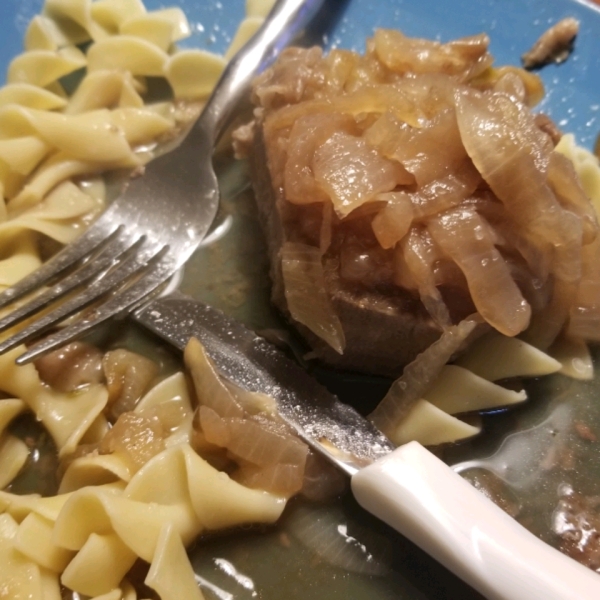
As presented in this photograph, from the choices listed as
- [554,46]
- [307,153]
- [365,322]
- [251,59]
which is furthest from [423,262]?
[554,46]

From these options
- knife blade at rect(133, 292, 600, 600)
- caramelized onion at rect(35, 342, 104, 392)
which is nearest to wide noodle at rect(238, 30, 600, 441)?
knife blade at rect(133, 292, 600, 600)

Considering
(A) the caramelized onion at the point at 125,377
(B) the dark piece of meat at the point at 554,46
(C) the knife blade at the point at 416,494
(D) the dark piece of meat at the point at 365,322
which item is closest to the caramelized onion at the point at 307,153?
(D) the dark piece of meat at the point at 365,322

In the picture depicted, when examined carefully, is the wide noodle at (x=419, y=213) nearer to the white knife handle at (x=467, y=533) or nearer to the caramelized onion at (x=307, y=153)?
the caramelized onion at (x=307, y=153)

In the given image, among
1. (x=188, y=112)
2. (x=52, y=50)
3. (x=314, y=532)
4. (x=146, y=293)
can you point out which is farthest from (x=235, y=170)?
(x=314, y=532)

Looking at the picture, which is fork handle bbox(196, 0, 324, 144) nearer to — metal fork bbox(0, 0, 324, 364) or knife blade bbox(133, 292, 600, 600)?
metal fork bbox(0, 0, 324, 364)

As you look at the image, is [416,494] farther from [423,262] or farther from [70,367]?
[70,367]

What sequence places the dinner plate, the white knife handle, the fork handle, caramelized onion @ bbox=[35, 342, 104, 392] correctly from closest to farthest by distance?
1. the white knife handle
2. the dinner plate
3. caramelized onion @ bbox=[35, 342, 104, 392]
4. the fork handle
